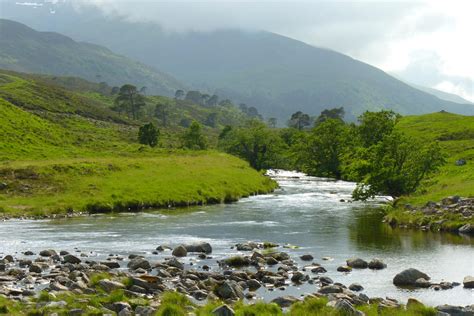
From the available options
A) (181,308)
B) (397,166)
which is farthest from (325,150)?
(181,308)

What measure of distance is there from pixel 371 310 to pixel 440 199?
3667cm

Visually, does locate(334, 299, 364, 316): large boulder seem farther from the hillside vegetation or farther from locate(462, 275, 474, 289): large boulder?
the hillside vegetation

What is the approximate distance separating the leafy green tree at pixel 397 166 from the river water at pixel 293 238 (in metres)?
3.40

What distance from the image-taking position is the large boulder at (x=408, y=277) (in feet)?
94.3

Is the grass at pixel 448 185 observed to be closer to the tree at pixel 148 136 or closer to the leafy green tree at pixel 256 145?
the leafy green tree at pixel 256 145

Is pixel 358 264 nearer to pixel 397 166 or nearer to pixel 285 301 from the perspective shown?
pixel 285 301

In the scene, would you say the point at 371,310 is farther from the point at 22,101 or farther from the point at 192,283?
the point at 22,101

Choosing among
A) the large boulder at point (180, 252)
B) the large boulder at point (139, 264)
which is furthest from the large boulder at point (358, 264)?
the large boulder at point (139, 264)

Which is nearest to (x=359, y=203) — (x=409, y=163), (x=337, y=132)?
(x=409, y=163)

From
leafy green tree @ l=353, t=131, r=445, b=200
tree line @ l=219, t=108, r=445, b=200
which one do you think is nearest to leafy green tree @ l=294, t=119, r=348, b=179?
tree line @ l=219, t=108, r=445, b=200

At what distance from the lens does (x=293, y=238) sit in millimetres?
45250

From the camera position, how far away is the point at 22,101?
511 ft

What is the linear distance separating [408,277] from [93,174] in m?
55.1

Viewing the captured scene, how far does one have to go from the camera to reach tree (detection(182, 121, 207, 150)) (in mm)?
163125
